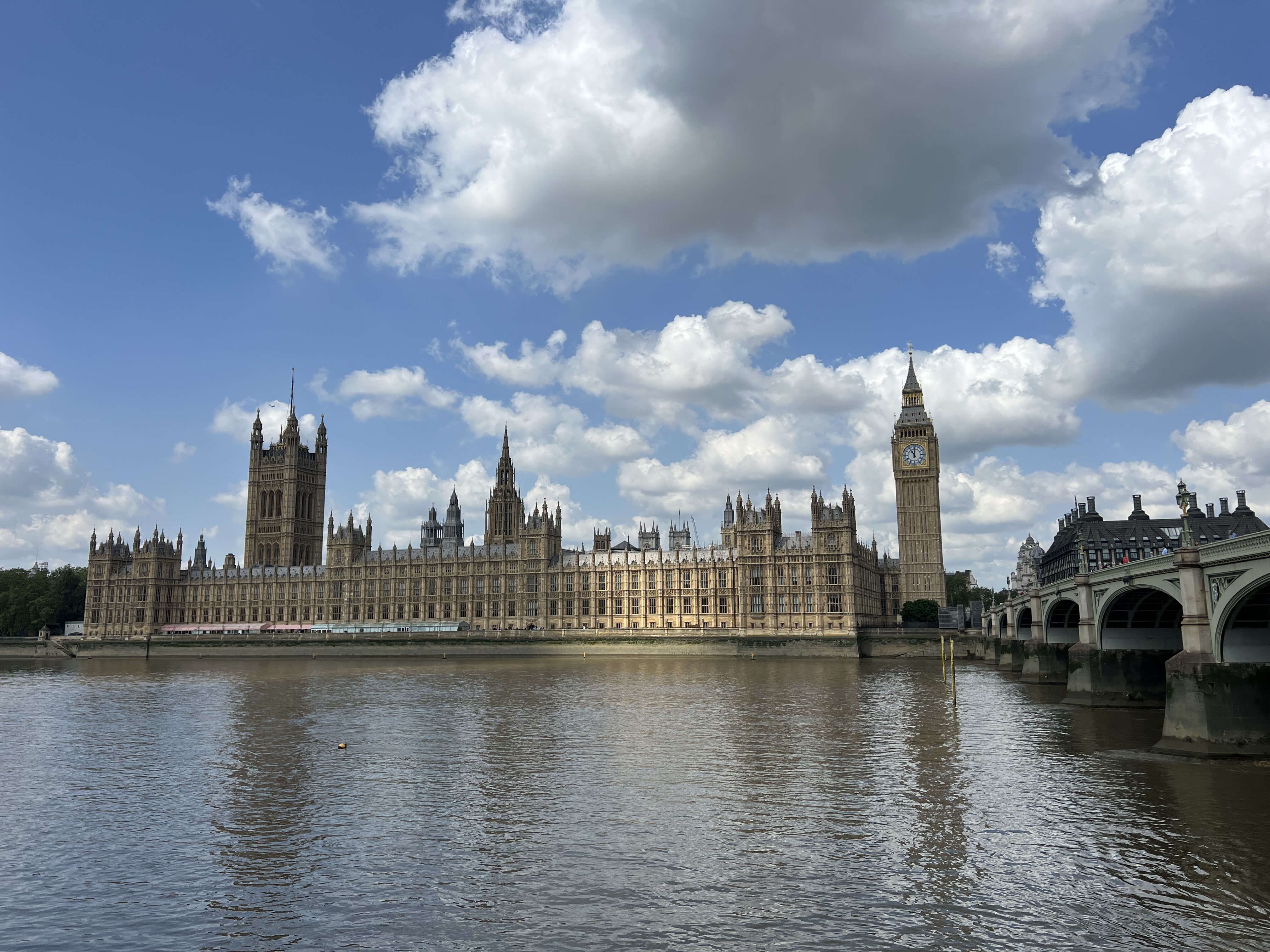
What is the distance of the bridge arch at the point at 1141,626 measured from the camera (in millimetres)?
54188

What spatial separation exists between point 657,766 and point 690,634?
95.0m

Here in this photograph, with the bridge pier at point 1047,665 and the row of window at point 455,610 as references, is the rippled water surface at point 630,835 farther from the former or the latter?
the row of window at point 455,610

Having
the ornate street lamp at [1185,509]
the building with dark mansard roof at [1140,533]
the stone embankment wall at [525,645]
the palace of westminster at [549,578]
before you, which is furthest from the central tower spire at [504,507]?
the ornate street lamp at [1185,509]

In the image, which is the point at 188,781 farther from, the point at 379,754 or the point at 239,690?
the point at 239,690

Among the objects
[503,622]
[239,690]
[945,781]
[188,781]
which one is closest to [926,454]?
[503,622]

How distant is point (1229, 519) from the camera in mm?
151375

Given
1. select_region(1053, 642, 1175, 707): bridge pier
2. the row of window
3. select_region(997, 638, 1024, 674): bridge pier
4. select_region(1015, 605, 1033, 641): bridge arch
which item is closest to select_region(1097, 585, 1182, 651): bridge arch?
select_region(1053, 642, 1175, 707): bridge pier

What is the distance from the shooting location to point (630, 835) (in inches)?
980

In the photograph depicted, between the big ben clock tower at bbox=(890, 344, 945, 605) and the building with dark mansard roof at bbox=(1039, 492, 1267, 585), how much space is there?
1763 centimetres

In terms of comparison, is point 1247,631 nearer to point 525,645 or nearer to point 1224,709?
point 1224,709

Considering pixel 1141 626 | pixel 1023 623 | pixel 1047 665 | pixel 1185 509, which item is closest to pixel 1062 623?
pixel 1047 665

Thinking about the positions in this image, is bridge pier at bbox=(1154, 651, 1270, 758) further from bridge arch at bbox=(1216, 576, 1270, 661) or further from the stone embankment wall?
the stone embankment wall

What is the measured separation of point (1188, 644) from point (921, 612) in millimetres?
98894

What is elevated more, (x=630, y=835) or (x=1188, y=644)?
(x=1188, y=644)
